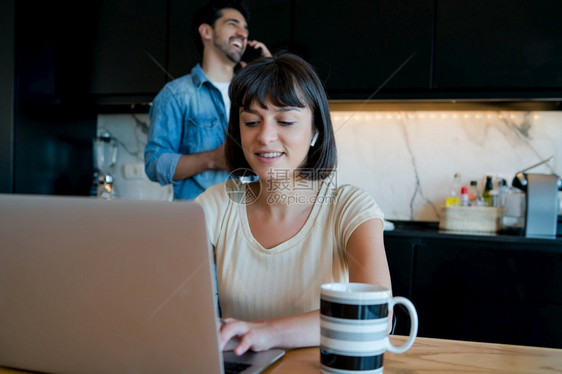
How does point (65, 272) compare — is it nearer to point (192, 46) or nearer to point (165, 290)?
point (165, 290)

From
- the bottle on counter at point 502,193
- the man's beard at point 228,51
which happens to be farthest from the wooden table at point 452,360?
the bottle on counter at point 502,193

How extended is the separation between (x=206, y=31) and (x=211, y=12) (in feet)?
0.38

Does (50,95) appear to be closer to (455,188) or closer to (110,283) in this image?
(455,188)

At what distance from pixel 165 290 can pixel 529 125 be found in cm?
238

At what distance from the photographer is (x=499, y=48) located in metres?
2.25

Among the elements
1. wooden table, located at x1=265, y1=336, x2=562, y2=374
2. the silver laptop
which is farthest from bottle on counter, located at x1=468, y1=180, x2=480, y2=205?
the silver laptop

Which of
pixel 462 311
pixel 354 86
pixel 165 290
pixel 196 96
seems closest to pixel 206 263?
pixel 165 290

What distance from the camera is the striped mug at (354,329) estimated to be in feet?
2.03

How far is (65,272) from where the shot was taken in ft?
1.94

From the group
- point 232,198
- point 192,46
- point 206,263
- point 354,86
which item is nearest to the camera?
point 206,263

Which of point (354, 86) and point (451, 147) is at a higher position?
point (354, 86)

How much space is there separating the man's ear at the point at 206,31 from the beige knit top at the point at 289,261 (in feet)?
4.32

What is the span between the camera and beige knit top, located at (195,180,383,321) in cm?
109

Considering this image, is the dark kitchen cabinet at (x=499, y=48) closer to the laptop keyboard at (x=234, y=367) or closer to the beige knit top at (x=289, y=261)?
the beige knit top at (x=289, y=261)
